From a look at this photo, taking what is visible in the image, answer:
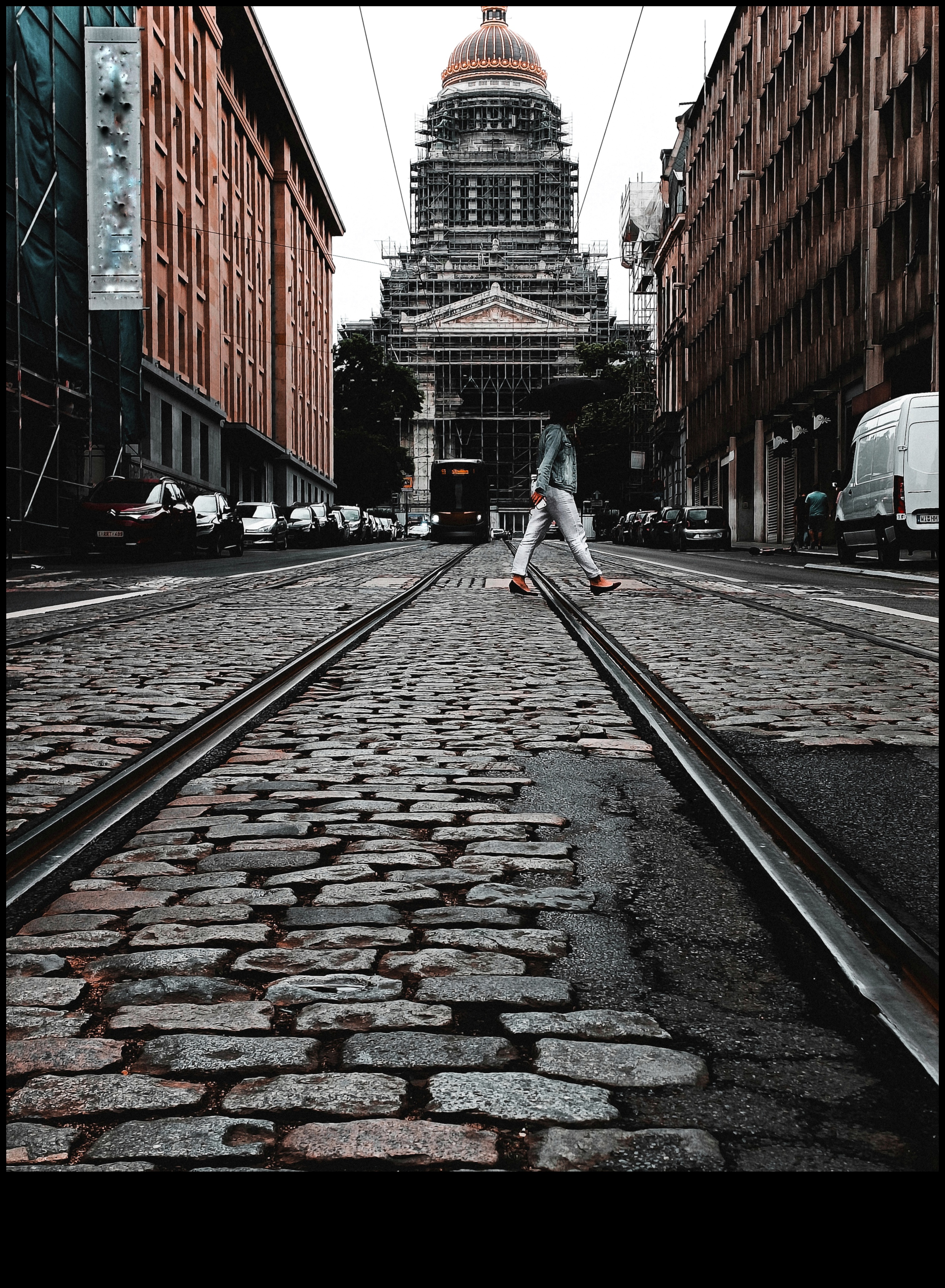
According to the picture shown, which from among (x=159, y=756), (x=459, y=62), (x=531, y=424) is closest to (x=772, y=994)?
(x=159, y=756)

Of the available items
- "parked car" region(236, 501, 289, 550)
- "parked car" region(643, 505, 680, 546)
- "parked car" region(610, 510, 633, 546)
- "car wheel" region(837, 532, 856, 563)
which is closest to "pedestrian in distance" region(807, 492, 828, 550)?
"parked car" region(643, 505, 680, 546)

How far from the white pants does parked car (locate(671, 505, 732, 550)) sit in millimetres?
26317

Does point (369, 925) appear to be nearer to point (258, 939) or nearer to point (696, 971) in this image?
point (258, 939)

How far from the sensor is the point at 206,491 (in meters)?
31.0

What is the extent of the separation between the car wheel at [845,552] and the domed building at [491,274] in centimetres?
7652

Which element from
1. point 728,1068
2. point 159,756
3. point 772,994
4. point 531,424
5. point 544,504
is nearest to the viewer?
point 728,1068

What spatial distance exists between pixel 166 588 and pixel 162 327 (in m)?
23.3

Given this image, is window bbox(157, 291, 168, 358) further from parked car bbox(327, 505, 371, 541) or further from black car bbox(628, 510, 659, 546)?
black car bbox(628, 510, 659, 546)

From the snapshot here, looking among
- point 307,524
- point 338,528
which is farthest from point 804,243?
point 338,528

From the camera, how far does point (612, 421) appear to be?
80.1 m

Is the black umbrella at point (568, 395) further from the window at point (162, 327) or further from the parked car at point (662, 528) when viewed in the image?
the parked car at point (662, 528)

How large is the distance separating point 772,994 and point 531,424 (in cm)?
11305

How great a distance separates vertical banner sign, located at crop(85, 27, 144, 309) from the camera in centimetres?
2859

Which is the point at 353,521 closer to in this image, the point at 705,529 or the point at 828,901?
the point at 705,529
